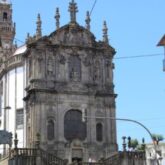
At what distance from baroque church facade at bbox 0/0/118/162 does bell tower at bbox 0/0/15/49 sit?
43338 millimetres

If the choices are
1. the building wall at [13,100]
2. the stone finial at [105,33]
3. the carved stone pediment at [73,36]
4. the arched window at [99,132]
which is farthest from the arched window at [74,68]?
the building wall at [13,100]

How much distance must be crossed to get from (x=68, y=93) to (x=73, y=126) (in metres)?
3.15

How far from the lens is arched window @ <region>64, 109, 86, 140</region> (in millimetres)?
49344

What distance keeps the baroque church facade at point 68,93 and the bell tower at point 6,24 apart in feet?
142

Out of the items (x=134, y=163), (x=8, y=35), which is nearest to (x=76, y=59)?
(x=134, y=163)

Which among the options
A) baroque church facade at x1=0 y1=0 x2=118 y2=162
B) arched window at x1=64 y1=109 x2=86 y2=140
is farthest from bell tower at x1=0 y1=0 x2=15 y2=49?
arched window at x1=64 y1=109 x2=86 y2=140

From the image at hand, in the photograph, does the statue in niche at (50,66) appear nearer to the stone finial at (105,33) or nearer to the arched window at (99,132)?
the stone finial at (105,33)

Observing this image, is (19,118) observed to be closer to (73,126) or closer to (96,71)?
(73,126)

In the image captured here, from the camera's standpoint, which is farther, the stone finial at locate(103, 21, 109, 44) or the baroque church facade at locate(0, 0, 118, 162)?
the stone finial at locate(103, 21, 109, 44)

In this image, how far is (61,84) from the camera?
50.3 meters

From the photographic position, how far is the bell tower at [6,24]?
96.9 meters

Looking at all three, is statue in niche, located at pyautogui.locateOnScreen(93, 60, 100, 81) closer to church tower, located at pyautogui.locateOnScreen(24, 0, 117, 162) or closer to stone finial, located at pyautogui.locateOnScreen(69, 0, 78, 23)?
church tower, located at pyautogui.locateOnScreen(24, 0, 117, 162)

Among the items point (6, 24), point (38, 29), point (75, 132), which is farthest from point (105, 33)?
point (6, 24)

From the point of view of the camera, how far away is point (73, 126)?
49.8 metres
